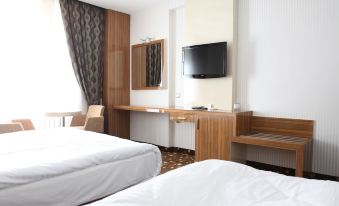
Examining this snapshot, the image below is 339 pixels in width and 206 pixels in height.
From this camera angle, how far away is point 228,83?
145 inches

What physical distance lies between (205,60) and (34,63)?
276 centimetres

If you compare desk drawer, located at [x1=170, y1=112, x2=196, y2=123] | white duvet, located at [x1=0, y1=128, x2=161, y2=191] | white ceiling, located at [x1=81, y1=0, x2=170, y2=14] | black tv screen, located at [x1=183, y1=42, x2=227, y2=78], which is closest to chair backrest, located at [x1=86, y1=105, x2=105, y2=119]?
desk drawer, located at [x1=170, y1=112, x2=196, y2=123]

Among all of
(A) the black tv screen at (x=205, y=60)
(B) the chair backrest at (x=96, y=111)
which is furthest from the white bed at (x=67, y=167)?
(A) the black tv screen at (x=205, y=60)

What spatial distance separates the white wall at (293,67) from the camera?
9.67 ft

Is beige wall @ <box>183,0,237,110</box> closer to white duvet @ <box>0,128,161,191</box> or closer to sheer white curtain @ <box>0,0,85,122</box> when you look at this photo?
white duvet @ <box>0,128,161,191</box>

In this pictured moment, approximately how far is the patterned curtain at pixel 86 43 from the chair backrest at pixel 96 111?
34 cm

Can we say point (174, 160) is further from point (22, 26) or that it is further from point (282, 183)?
point (22, 26)

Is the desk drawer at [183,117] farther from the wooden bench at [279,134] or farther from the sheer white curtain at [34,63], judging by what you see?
the sheer white curtain at [34,63]

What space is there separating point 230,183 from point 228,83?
2557mm

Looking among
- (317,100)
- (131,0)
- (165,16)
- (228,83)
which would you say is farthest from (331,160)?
(131,0)

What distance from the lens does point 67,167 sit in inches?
71.1

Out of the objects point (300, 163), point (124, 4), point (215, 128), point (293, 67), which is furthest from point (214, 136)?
point (124, 4)

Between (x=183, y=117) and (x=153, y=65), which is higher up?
(x=153, y=65)

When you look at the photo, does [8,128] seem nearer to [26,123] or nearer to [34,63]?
Answer: [26,123]
